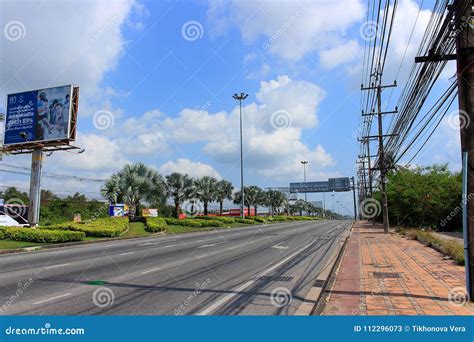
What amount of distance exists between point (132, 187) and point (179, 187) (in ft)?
31.5

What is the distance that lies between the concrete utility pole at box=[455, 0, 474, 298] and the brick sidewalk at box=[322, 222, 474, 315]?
2.44 feet

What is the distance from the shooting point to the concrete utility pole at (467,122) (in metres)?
7.27

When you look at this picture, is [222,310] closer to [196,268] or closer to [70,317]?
[70,317]

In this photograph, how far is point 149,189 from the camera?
1467 inches

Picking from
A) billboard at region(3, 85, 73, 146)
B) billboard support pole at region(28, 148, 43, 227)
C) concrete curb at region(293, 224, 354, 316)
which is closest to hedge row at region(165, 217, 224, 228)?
billboard support pole at region(28, 148, 43, 227)

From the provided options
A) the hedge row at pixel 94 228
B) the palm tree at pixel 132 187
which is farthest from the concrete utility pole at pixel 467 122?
the palm tree at pixel 132 187

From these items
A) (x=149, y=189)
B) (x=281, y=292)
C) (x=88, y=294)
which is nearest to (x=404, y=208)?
(x=149, y=189)

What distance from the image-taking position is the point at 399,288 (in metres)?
8.52

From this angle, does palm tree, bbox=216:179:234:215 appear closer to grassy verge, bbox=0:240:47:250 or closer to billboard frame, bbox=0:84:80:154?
billboard frame, bbox=0:84:80:154

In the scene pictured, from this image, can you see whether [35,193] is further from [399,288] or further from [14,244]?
[399,288]

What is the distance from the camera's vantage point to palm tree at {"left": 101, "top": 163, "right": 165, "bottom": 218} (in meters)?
36.6

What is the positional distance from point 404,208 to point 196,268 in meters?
28.4

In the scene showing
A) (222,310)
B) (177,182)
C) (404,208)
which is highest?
(177,182)

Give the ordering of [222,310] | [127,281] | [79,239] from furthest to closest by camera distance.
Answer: [79,239], [127,281], [222,310]
